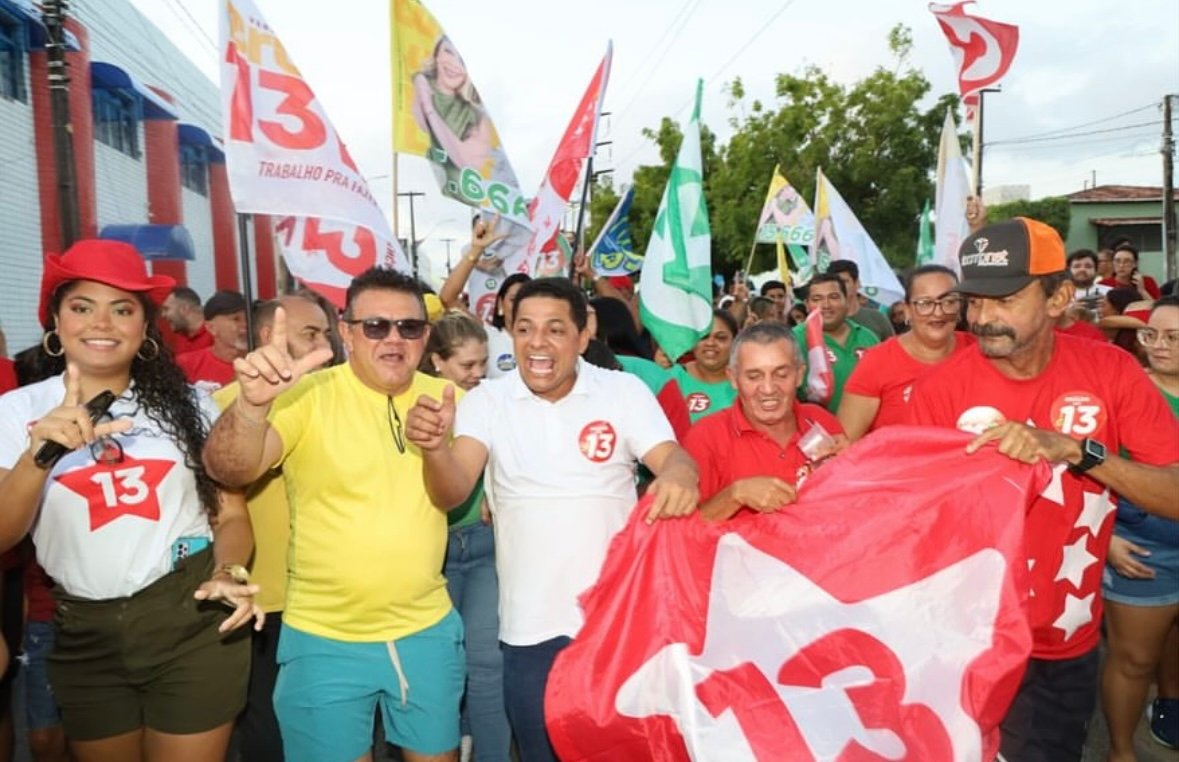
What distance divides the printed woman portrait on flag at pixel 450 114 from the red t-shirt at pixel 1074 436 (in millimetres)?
4182

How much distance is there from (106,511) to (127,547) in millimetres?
126

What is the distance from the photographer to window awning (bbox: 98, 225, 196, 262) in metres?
19.1

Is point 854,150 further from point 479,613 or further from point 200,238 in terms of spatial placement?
point 479,613

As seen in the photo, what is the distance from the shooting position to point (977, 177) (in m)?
9.03

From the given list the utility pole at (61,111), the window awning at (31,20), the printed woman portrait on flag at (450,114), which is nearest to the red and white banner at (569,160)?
the printed woman portrait on flag at (450,114)

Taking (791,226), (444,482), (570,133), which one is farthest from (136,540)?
(791,226)

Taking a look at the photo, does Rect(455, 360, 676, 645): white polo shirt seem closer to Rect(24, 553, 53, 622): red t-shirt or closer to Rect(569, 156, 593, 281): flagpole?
Rect(24, 553, 53, 622): red t-shirt

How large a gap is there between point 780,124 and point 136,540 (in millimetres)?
28844

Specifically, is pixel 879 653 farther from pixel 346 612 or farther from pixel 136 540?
pixel 136 540

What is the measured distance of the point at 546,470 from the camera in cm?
328

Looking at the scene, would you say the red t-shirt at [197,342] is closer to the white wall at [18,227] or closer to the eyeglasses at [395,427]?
the eyeglasses at [395,427]

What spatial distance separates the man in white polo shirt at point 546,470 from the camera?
325 cm

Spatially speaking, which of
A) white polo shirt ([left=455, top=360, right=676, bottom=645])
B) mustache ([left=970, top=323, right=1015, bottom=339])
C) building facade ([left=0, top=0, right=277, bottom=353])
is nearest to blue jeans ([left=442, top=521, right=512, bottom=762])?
white polo shirt ([left=455, top=360, right=676, bottom=645])

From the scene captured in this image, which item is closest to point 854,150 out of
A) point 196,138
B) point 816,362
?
point 196,138
